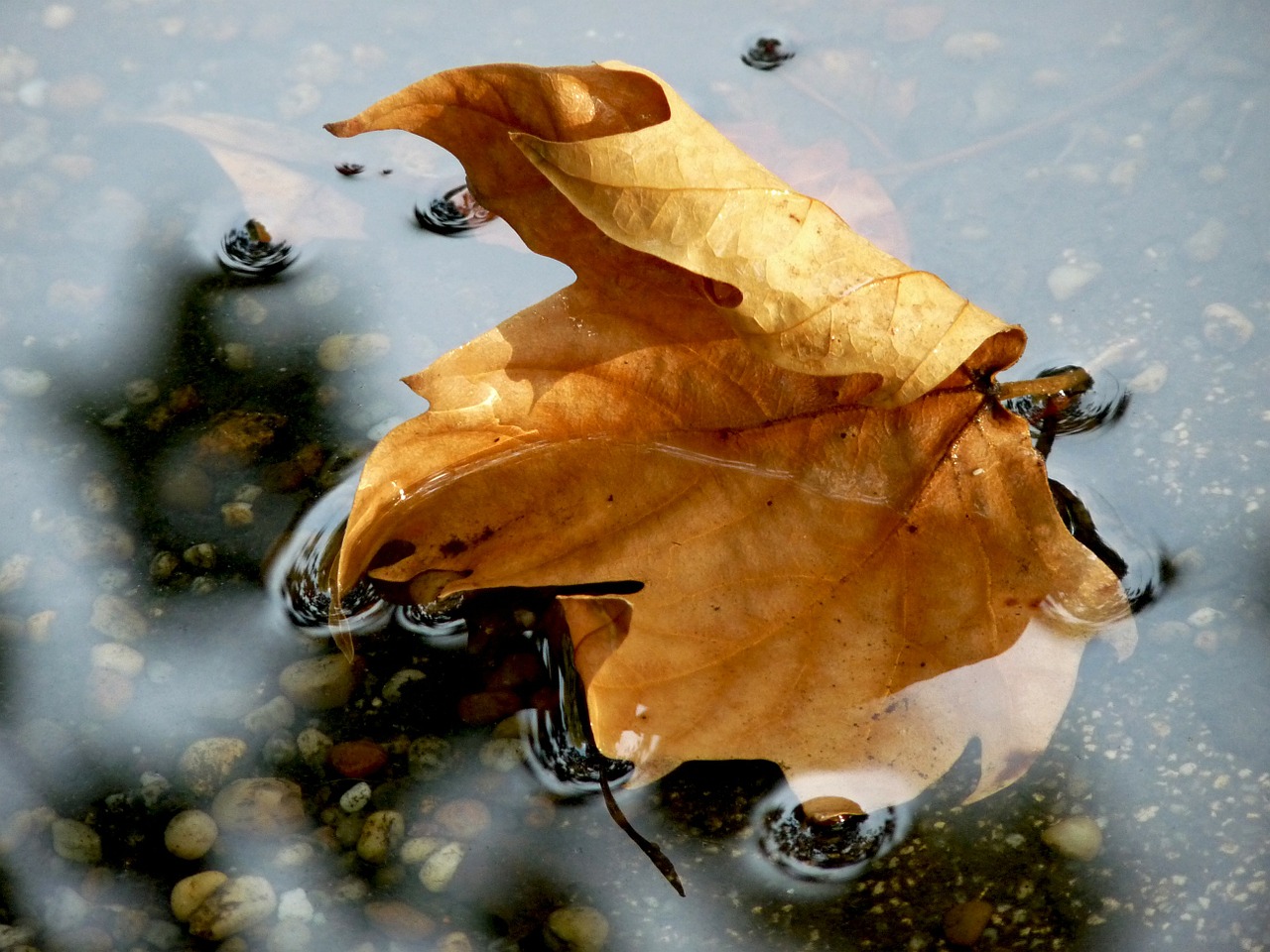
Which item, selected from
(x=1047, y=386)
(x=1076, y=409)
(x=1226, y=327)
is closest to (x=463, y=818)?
(x=1047, y=386)

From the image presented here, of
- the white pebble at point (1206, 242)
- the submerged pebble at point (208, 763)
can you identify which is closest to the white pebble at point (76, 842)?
the submerged pebble at point (208, 763)

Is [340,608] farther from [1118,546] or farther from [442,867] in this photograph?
[1118,546]

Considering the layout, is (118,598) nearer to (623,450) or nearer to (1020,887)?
(623,450)

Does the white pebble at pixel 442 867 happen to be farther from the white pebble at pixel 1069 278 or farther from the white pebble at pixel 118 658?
the white pebble at pixel 1069 278

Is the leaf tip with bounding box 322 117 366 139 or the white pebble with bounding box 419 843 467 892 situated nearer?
the leaf tip with bounding box 322 117 366 139

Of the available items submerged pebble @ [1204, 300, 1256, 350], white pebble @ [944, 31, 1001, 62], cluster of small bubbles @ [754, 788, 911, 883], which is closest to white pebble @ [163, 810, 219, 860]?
cluster of small bubbles @ [754, 788, 911, 883]

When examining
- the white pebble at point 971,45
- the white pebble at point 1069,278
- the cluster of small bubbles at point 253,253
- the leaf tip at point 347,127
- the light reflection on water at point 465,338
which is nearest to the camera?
the leaf tip at point 347,127

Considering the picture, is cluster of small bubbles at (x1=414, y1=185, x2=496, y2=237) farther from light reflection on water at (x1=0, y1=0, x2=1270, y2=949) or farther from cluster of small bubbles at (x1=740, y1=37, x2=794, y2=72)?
cluster of small bubbles at (x1=740, y1=37, x2=794, y2=72)
